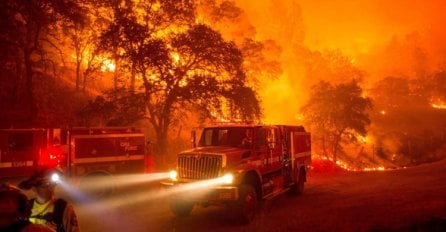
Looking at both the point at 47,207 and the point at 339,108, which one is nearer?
the point at 47,207

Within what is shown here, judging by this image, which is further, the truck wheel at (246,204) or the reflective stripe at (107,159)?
the reflective stripe at (107,159)

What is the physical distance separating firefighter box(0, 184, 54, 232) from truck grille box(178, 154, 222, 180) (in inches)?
325

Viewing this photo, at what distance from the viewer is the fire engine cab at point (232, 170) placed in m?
10.9

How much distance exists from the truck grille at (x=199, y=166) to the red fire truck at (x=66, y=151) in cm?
527

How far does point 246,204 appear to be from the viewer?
35.9 ft

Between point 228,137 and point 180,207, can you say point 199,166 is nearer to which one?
point 180,207

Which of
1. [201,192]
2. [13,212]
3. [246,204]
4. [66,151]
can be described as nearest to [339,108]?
[66,151]

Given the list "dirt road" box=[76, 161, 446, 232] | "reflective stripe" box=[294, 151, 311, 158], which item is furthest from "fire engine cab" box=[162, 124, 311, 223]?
"reflective stripe" box=[294, 151, 311, 158]

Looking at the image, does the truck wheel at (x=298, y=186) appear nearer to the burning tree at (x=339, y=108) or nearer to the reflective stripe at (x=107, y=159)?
the reflective stripe at (x=107, y=159)

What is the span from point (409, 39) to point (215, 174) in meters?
144

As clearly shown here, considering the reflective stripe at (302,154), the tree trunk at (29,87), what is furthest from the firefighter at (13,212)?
the tree trunk at (29,87)

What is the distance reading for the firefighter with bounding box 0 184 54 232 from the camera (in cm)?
284

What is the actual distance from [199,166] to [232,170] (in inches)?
40.6

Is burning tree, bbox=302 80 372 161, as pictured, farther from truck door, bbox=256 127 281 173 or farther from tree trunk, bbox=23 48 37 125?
tree trunk, bbox=23 48 37 125
